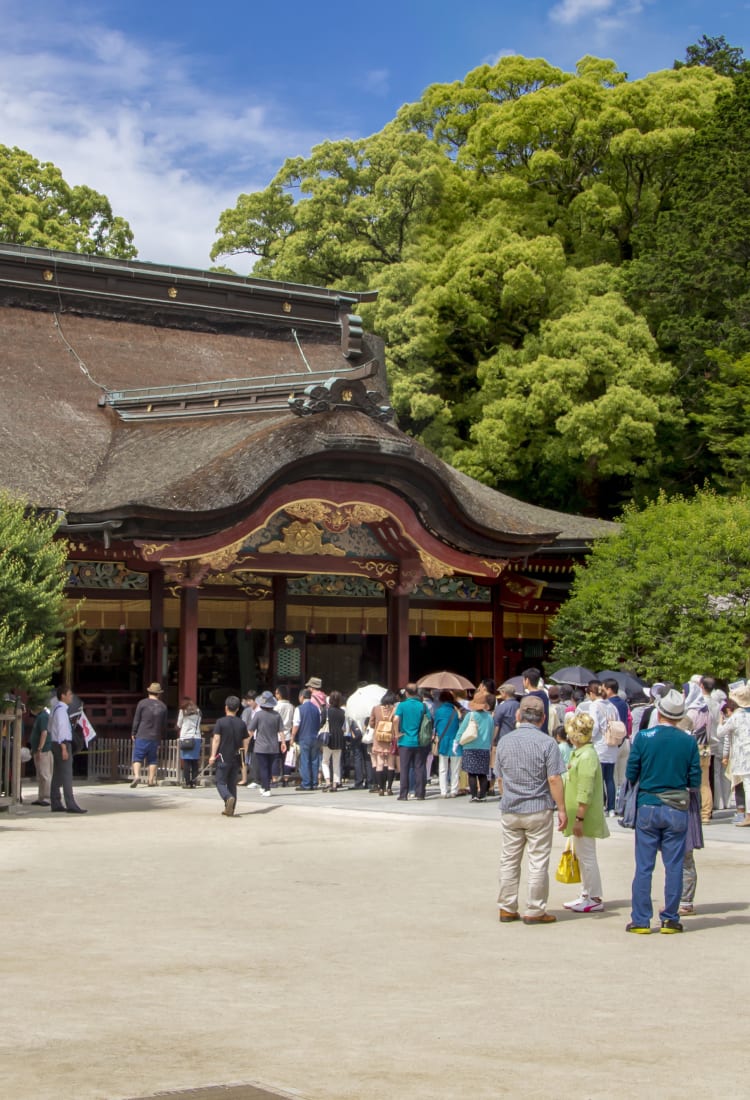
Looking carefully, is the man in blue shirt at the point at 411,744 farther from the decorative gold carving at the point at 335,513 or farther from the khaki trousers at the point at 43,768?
the decorative gold carving at the point at 335,513

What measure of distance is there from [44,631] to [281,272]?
24.0 meters

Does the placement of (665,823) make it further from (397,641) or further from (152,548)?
(397,641)

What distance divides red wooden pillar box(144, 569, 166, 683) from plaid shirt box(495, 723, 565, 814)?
15.5 metres

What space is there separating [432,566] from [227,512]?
478 centimetres

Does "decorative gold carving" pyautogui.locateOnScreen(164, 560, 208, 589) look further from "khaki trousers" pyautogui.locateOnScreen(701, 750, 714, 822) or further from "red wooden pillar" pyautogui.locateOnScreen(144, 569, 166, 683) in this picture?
"khaki trousers" pyautogui.locateOnScreen(701, 750, 714, 822)

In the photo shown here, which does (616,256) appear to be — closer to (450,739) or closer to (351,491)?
(351,491)

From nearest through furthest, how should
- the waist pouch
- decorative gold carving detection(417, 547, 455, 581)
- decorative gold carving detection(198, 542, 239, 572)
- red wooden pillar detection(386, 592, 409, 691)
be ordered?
the waist pouch, decorative gold carving detection(198, 542, 239, 572), decorative gold carving detection(417, 547, 455, 581), red wooden pillar detection(386, 592, 409, 691)

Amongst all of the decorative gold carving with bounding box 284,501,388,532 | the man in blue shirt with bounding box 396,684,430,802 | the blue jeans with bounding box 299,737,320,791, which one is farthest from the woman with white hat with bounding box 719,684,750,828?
the decorative gold carving with bounding box 284,501,388,532

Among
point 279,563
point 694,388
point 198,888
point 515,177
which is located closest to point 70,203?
→ point 515,177

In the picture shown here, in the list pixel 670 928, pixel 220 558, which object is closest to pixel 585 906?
pixel 670 928

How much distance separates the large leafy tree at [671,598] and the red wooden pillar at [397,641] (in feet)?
9.93

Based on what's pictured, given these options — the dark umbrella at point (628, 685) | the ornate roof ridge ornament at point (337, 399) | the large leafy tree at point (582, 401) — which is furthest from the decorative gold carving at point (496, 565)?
the large leafy tree at point (582, 401)

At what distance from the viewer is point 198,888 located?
41.0 feet

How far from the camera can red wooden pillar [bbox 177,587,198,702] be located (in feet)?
81.9
